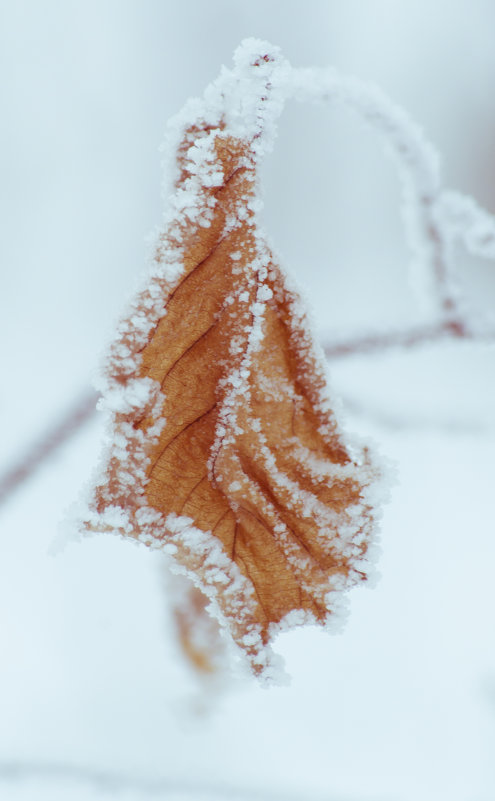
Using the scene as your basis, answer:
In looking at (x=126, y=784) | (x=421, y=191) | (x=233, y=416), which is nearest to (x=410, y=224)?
(x=421, y=191)

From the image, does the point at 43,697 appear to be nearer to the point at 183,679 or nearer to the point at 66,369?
the point at 183,679

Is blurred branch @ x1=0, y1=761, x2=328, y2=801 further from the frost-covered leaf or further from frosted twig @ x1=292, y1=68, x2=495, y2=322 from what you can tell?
frosted twig @ x1=292, y1=68, x2=495, y2=322

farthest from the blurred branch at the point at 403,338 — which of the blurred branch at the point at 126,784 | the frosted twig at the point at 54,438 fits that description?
the blurred branch at the point at 126,784

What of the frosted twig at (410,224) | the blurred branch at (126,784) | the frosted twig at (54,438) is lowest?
the blurred branch at (126,784)

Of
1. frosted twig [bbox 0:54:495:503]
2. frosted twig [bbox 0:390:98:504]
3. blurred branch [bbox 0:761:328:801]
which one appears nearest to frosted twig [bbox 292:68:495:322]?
frosted twig [bbox 0:54:495:503]

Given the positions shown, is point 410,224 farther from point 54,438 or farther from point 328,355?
point 54,438

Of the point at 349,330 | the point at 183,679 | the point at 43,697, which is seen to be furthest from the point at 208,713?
the point at 349,330

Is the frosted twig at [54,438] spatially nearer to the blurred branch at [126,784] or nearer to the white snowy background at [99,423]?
the white snowy background at [99,423]
